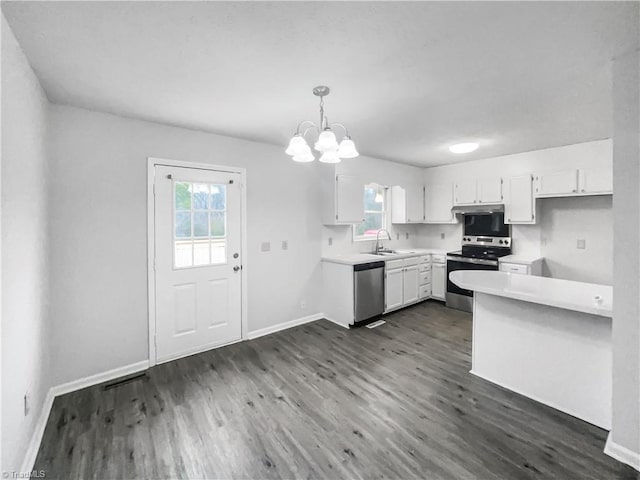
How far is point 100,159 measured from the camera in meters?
2.69

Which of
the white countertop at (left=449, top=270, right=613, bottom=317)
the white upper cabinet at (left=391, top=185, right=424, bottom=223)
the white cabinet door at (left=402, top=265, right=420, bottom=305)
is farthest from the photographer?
the white upper cabinet at (left=391, top=185, right=424, bottom=223)

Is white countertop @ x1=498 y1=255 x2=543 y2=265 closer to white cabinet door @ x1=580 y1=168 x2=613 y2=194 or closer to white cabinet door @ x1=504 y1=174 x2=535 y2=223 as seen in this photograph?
white cabinet door @ x1=504 y1=174 x2=535 y2=223

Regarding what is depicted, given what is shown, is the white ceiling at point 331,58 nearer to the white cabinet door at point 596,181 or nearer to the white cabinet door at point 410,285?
the white cabinet door at point 596,181

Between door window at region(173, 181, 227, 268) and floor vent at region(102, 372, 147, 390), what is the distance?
108 cm

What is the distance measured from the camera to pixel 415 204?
5.52 meters

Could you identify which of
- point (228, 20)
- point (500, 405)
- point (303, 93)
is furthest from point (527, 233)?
point (228, 20)

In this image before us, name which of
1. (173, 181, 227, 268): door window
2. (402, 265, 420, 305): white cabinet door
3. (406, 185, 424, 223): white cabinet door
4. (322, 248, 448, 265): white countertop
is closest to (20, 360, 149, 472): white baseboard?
(173, 181, 227, 268): door window

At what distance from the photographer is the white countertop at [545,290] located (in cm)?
197

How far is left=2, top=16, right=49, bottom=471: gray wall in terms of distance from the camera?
4.95 feet

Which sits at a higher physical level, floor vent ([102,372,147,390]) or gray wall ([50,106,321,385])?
gray wall ([50,106,321,385])

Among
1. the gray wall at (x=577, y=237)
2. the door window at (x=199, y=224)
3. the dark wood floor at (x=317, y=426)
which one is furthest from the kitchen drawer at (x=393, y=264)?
the door window at (x=199, y=224)

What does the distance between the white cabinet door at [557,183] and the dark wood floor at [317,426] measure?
273 centimetres

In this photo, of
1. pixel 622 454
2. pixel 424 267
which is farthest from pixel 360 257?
pixel 622 454

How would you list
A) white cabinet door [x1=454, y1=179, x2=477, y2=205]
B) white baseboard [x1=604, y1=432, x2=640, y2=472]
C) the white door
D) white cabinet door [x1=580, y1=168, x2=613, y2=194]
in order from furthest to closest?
1. white cabinet door [x1=454, y1=179, x2=477, y2=205]
2. white cabinet door [x1=580, y1=168, x2=613, y2=194]
3. the white door
4. white baseboard [x1=604, y1=432, x2=640, y2=472]
